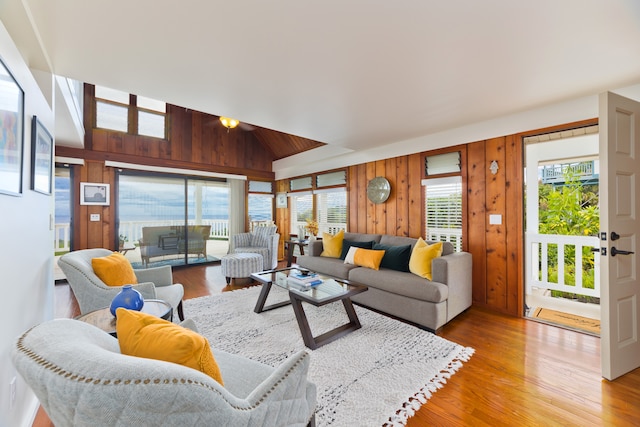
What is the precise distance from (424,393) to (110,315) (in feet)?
7.11

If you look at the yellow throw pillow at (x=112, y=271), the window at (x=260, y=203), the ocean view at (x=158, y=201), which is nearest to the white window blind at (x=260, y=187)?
the window at (x=260, y=203)

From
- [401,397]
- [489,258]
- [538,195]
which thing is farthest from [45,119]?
[538,195]

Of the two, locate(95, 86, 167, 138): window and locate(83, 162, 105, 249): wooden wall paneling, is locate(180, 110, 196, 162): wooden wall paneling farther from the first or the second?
locate(83, 162, 105, 249): wooden wall paneling

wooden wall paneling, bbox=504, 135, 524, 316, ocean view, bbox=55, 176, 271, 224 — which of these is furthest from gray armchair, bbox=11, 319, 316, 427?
ocean view, bbox=55, 176, 271, 224

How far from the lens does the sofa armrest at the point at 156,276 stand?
2697 millimetres

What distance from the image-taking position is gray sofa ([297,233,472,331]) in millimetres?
2605

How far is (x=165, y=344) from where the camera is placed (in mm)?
851

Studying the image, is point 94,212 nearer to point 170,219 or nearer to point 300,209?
point 170,219

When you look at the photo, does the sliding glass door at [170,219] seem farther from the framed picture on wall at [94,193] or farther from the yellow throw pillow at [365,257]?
the yellow throw pillow at [365,257]

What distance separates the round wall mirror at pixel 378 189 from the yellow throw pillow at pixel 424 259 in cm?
149

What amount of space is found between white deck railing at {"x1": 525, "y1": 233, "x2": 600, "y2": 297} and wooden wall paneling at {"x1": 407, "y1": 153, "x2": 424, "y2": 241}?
1364 mm

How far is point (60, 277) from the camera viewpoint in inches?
174

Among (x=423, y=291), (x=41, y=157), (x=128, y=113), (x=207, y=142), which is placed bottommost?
(x=423, y=291)

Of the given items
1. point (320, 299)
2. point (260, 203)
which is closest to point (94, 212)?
point (260, 203)
